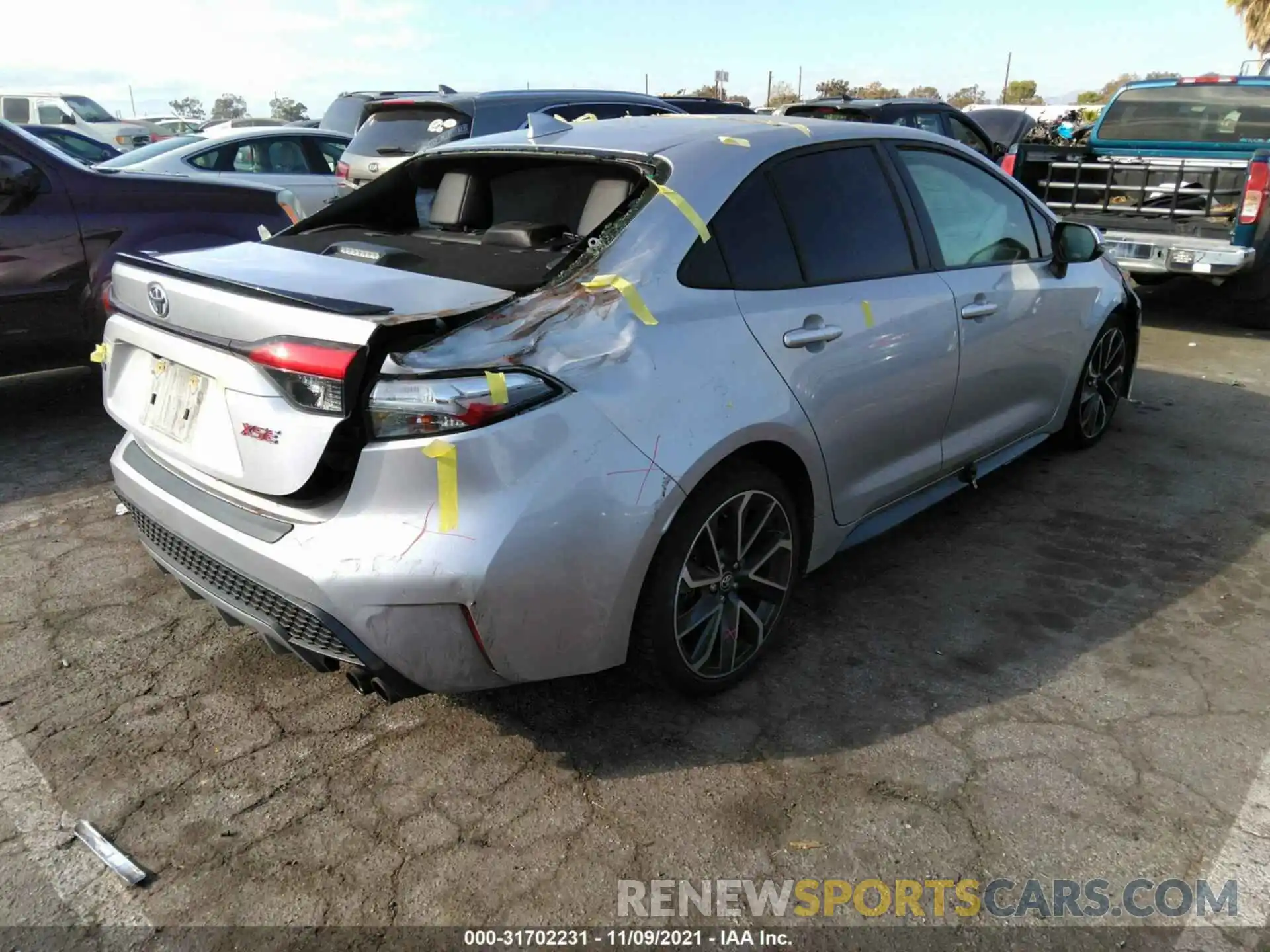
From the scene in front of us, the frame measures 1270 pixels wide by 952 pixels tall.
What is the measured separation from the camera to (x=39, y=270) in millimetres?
4945

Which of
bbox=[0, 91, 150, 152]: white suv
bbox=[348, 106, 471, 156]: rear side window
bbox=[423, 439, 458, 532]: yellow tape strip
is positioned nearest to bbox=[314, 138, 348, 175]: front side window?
bbox=[348, 106, 471, 156]: rear side window

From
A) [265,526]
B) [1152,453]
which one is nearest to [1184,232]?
[1152,453]

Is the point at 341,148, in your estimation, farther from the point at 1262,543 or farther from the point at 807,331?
the point at 1262,543

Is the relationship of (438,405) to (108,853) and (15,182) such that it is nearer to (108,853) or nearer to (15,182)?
(108,853)

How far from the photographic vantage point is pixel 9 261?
15.9 feet

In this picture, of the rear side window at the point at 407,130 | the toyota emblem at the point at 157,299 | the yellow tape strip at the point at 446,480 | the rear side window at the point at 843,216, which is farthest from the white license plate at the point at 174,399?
the rear side window at the point at 407,130

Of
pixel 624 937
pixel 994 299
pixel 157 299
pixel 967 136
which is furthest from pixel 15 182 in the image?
pixel 967 136

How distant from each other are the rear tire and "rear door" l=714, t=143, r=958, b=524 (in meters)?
0.29

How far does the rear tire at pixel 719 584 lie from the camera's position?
2488mm

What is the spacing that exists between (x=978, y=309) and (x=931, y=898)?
2198 millimetres

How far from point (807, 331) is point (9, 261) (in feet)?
14.2

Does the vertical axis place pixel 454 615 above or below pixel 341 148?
below

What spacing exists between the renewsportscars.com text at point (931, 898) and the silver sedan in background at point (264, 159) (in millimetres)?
7858

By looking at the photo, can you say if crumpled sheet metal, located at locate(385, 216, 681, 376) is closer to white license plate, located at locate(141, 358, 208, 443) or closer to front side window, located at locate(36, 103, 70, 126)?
white license plate, located at locate(141, 358, 208, 443)
